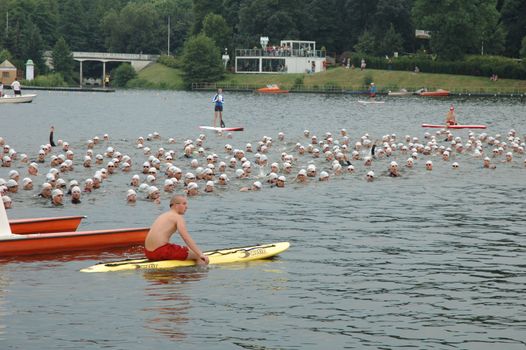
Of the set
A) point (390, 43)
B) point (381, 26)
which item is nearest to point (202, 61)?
point (390, 43)

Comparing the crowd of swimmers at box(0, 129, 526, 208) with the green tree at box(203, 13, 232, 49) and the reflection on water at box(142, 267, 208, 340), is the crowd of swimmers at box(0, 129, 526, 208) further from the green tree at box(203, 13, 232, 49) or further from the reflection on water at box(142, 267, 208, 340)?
the green tree at box(203, 13, 232, 49)

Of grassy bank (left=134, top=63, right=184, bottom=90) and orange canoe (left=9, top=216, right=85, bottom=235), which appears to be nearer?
orange canoe (left=9, top=216, right=85, bottom=235)

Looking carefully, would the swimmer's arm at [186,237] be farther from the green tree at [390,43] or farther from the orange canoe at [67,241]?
the green tree at [390,43]

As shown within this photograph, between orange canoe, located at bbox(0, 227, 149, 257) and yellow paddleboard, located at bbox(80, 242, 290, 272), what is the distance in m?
2.27

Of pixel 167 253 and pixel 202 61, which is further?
pixel 202 61

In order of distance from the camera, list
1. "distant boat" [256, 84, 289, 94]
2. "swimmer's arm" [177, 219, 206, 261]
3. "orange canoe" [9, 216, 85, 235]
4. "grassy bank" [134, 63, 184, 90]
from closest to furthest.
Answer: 1. "swimmer's arm" [177, 219, 206, 261]
2. "orange canoe" [9, 216, 85, 235]
3. "distant boat" [256, 84, 289, 94]
4. "grassy bank" [134, 63, 184, 90]

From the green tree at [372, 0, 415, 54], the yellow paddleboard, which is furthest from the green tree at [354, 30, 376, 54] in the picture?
the yellow paddleboard

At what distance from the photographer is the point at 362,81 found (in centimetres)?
16275

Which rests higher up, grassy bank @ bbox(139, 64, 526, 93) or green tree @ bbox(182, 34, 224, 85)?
green tree @ bbox(182, 34, 224, 85)

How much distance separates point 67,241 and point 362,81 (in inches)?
5288

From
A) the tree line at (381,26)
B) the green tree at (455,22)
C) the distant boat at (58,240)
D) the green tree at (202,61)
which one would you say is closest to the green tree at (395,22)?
the tree line at (381,26)

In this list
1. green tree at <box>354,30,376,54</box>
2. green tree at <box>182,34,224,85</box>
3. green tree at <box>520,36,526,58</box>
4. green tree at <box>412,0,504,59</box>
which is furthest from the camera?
Answer: green tree at <box>354,30,376,54</box>

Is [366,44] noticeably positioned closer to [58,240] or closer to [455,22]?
[455,22]

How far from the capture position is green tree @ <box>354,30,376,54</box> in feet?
576
